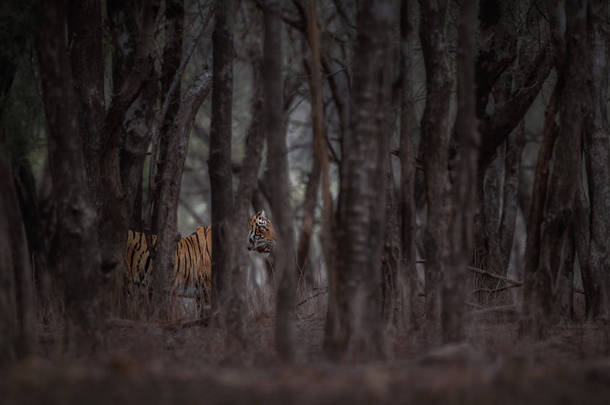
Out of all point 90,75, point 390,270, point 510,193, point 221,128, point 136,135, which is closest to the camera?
Answer: point 390,270

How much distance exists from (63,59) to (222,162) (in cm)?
232

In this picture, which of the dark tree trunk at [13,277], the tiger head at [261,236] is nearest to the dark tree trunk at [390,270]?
the dark tree trunk at [13,277]

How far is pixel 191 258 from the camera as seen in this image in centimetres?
1209

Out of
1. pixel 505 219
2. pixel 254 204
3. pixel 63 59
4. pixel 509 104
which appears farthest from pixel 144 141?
pixel 254 204

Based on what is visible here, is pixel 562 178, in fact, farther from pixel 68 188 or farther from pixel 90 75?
pixel 90 75

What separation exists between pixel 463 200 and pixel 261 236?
8.37 metres

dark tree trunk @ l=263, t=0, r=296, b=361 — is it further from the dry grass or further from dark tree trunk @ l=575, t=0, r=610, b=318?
dark tree trunk @ l=575, t=0, r=610, b=318

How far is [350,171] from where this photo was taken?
17.5 ft

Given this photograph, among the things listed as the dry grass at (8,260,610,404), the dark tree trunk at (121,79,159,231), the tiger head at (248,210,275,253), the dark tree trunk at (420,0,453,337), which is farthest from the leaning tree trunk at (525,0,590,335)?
the tiger head at (248,210,275,253)

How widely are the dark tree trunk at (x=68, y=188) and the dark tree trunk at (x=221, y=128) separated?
2.00 m

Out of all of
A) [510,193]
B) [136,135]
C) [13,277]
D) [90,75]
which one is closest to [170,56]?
[136,135]

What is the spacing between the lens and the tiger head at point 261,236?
13398 mm

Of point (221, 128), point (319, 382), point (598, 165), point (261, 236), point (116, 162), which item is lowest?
point (319, 382)

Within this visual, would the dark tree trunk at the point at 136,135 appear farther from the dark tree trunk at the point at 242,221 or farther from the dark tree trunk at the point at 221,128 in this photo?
the dark tree trunk at the point at 242,221
